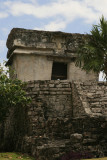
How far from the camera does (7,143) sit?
11.3 m

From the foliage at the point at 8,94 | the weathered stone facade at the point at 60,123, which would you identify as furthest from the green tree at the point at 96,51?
the foliage at the point at 8,94

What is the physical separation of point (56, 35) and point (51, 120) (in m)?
7.65

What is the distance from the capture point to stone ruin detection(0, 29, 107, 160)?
24.8ft

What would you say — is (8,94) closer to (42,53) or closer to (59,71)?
(42,53)

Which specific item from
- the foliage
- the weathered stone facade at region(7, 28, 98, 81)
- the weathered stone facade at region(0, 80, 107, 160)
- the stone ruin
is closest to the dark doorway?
the stone ruin

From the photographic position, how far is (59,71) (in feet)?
55.3

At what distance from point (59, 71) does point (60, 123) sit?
835cm

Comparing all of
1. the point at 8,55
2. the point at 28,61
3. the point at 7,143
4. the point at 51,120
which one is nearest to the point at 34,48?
the point at 28,61

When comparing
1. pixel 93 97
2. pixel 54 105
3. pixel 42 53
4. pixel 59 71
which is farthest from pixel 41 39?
pixel 93 97

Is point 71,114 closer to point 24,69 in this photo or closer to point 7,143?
point 7,143

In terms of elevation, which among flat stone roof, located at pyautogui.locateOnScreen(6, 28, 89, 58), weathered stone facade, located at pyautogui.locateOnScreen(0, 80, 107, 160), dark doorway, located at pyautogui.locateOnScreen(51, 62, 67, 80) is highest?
flat stone roof, located at pyautogui.locateOnScreen(6, 28, 89, 58)

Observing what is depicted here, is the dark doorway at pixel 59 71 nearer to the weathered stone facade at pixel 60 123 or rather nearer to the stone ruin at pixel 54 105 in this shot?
the stone ruin at pixel 54 105

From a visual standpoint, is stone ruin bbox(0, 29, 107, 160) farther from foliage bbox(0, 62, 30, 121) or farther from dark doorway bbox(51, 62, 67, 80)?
foliage bbox(0, 62, 30, 121)

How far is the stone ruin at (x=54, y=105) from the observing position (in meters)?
7.56
